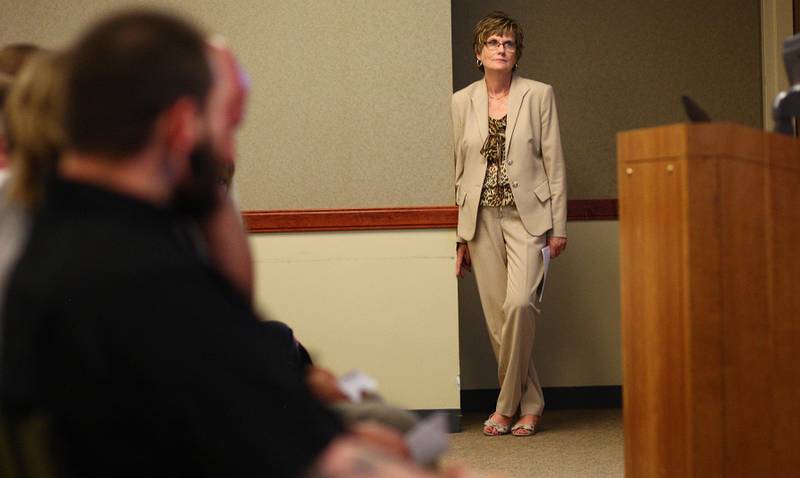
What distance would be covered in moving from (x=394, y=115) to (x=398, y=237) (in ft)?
1.86

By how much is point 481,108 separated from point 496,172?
0.31 meters

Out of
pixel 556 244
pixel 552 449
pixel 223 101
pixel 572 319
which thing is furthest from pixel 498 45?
pixel 223 101

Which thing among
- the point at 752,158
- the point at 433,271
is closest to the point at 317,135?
the point at 433,271

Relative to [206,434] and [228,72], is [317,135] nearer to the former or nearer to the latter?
[228,72]

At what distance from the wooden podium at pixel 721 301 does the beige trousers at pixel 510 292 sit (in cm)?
180

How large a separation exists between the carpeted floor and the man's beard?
2790 mm

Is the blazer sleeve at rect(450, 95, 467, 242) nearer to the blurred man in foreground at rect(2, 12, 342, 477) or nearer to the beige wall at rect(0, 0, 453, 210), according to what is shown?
the beige wall at rect(0, 0, 453, 210)

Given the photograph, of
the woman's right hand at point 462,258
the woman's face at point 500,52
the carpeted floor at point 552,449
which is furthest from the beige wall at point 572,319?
the woman's face at point 500,52

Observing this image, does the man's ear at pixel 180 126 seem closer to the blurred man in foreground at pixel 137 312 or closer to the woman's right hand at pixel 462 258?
the blurred man in foreground at pixel 137 312

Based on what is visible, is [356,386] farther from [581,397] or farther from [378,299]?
[581,397]

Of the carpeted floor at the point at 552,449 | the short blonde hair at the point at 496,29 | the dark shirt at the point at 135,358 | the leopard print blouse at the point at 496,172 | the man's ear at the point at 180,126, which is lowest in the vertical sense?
the carpeted floor at the point at 552,449

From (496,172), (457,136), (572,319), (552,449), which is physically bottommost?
(552,449)

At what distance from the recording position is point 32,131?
1467 millimetres

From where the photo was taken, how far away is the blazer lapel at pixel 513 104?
4766 mm
